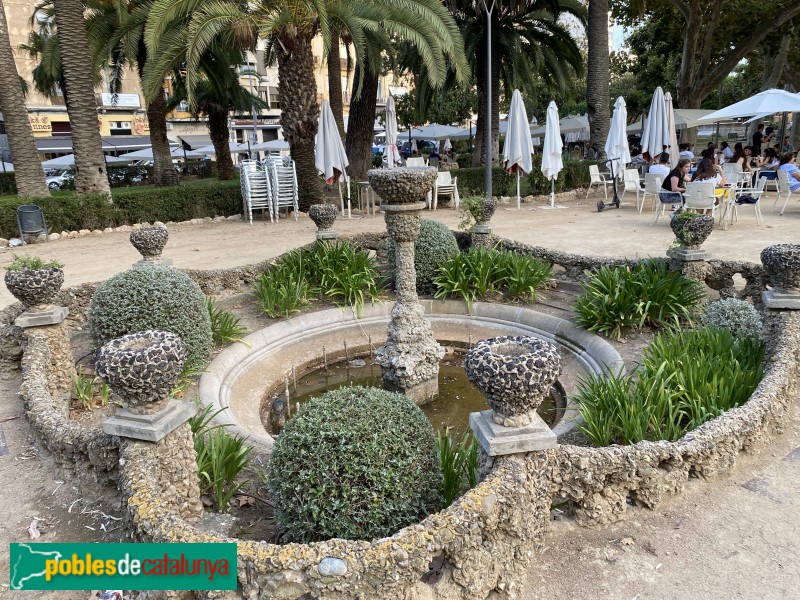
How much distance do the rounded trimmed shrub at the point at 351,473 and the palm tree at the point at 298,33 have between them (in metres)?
10.4

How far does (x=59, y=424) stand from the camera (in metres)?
3.55

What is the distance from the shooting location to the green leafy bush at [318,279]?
655cm

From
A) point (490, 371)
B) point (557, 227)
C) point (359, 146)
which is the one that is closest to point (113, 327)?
point (490, 371)

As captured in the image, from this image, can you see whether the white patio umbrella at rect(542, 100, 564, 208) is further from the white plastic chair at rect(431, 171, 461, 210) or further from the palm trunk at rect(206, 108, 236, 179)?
the palm trunk at rect(206, 108, 236, 179)

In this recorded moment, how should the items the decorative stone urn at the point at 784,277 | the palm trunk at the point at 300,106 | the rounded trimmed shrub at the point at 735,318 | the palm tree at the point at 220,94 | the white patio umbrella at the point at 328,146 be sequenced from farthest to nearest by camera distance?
the palm tree at the point at 220,94 → the palm trunk at the point at 300,106 → the white patio umbrella at the point at 328,146 → the rounded trimmed shrub at the point at 735,318 → the decorative stone urn at the point at 784,277

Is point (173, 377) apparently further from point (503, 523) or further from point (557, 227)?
point (557, 227)

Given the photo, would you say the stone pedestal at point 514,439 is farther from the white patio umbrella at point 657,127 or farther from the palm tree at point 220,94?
the palm tree at point 220,94

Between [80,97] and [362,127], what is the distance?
24.7ft

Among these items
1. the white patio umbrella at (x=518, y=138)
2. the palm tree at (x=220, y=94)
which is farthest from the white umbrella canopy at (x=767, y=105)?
the palm tree at (x=220, y=94)

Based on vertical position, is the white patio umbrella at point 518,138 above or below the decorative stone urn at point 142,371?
above

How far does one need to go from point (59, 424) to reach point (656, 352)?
14.0 ft

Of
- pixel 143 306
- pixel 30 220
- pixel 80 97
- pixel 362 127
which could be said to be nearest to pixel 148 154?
pixel 362 127

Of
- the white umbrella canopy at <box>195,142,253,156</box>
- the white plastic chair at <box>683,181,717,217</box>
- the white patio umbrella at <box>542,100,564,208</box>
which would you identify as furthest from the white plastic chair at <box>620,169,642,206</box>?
the white umbrella canopy at <box>195,142,253,156</box>

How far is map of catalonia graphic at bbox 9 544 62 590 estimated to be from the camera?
8.09 feet
